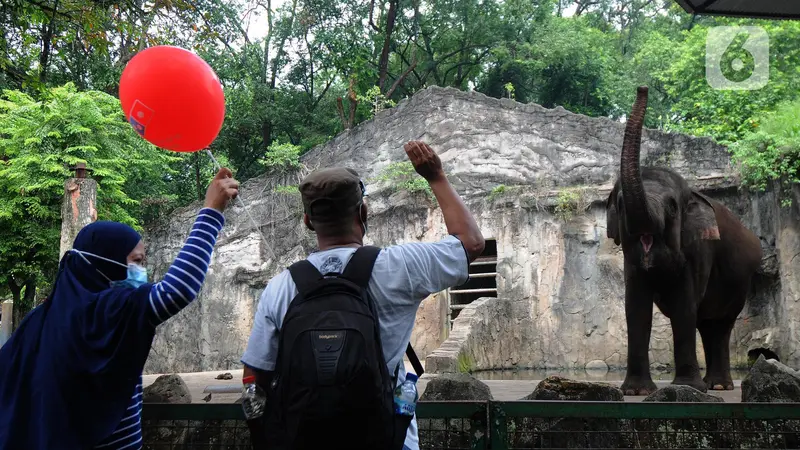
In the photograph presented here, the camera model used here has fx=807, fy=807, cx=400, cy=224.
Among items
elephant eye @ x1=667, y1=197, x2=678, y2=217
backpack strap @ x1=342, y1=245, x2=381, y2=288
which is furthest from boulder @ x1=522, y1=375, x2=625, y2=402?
elephant eye @ x1=667, y1=197, x2=678, y2=217

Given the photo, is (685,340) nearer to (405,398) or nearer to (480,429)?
(480,429)

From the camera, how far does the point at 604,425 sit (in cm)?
298

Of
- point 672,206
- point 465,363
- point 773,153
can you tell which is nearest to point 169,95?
point 672,206

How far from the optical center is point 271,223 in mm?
16969

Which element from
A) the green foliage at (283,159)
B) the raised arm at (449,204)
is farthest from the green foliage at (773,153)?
the raised arm at (449,204)

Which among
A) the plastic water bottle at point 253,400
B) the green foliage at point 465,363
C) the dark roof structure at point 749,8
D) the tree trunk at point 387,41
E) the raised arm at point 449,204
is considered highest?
the tree trunk at point 387,41

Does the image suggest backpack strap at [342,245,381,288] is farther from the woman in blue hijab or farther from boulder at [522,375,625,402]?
boulder at [522,375,625,402]

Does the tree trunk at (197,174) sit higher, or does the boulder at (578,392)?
the tree trunk at (197,174)

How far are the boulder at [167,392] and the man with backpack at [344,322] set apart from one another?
7.41 ft

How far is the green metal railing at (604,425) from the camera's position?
9.46ft

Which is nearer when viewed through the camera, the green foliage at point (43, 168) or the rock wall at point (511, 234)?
the rock wall at point (511, 234)

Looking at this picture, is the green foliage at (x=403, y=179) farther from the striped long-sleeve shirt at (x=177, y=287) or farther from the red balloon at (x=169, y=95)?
the striped long-sleeve shirt at (x=177, y=287)

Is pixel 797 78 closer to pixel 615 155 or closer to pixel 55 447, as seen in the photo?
pixel 615 155

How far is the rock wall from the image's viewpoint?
1246 cm
